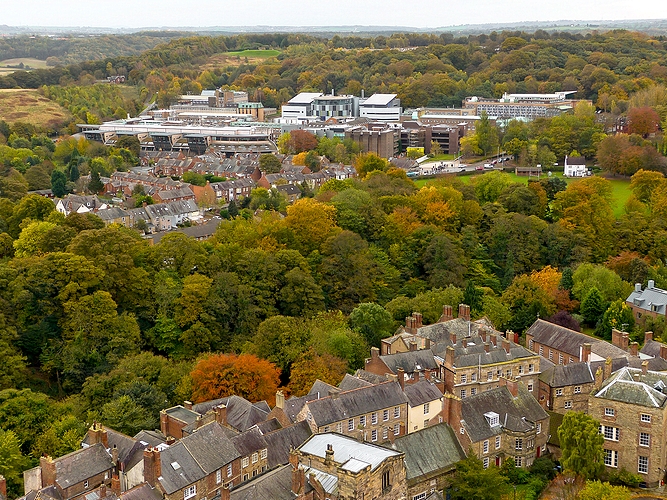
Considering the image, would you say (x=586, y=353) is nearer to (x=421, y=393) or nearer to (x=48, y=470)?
(x=421, y=393)

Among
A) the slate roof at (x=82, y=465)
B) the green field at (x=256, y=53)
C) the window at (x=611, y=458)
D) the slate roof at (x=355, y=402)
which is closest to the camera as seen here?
the slate roof at (x=82, y=465)

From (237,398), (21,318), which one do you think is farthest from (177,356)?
(237,398)

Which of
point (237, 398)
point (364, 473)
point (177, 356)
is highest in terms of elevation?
point (364, 473)

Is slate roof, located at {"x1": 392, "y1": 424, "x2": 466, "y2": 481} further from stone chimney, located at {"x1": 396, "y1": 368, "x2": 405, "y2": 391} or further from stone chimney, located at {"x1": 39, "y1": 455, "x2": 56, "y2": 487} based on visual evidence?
stone chimney, located at {"x1": 39, "y1": 455, "x2": 56, "y2": 487}

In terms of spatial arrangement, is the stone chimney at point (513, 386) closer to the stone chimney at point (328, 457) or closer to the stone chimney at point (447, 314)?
the stone chimney at point (447, 314)

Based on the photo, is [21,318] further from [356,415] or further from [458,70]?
[458,70]

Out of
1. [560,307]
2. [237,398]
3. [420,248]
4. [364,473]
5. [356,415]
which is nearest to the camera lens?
[364,473]

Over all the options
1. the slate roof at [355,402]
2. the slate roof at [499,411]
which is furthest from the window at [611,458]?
the slate roof at [355,402]
